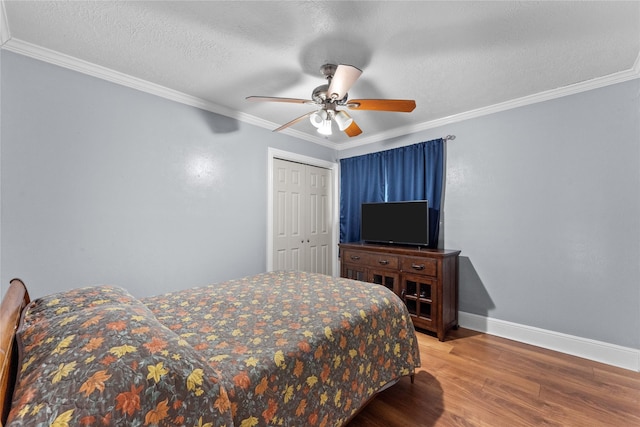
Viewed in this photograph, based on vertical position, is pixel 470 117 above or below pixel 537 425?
above

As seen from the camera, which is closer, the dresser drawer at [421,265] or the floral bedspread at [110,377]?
the floral bedspread at [110,377]

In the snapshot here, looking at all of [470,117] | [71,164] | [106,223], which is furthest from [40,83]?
[470,117]

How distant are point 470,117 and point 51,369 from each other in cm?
377

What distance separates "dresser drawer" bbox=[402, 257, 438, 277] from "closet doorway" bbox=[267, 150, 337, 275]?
5.08 ft

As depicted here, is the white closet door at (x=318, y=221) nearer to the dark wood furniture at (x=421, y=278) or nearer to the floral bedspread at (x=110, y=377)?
the dark wood furniture at (x=421, y=278)

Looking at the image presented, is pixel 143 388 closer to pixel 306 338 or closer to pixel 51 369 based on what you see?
pixel 51 369

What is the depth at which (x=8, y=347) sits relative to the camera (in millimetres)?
836

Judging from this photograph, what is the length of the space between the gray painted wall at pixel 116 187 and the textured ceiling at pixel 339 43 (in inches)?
10.7

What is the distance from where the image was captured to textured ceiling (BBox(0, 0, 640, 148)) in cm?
160

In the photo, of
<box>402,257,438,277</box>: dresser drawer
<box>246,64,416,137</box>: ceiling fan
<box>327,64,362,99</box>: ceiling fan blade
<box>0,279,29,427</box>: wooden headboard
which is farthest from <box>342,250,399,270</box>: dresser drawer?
<box>0,279,29,427</box>: wooden headboard

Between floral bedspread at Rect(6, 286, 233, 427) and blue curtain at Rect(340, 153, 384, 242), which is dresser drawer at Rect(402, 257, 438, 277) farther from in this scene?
floral bedspread at Rect(6, 286, 233, 427)

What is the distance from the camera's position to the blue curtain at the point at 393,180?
3.34 m

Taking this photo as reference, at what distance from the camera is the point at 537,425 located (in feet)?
5.30

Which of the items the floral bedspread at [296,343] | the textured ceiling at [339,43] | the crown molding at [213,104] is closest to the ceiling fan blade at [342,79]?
the textured ceiling at [339,43]
